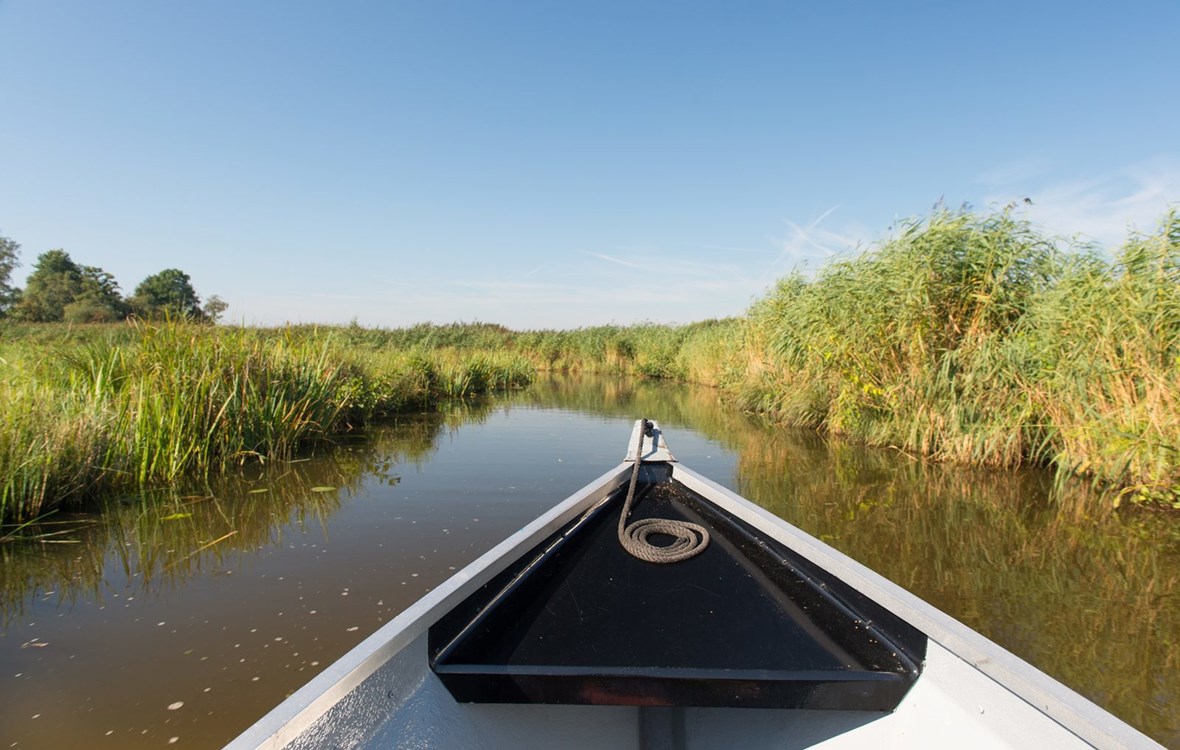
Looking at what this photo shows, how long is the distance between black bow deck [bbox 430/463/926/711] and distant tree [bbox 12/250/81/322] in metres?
49.5

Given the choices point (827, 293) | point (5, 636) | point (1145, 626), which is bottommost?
point (5, 636)

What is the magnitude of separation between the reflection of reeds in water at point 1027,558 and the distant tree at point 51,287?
49.5 m

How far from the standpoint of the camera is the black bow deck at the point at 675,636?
156 cm

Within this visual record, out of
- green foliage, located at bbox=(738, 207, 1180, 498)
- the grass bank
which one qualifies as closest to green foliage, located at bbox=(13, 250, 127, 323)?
the grass bank

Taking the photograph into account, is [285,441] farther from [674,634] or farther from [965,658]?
Result: [965,658]

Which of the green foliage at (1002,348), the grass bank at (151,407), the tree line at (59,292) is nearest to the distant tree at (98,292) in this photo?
the tree line at (59,292)

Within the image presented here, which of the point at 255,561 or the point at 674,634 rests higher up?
the point at 674,634

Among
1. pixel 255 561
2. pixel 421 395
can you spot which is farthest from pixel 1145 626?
pixel 421 395

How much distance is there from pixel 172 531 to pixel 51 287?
59518 millimetres

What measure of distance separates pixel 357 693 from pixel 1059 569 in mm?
4386

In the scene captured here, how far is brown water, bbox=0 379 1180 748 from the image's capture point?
7.50 ft

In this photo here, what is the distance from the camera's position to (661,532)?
258 cm

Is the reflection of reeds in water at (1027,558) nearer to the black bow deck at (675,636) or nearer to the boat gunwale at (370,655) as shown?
the black bow deck at (675,636)

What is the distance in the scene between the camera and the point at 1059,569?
364 centimetres
